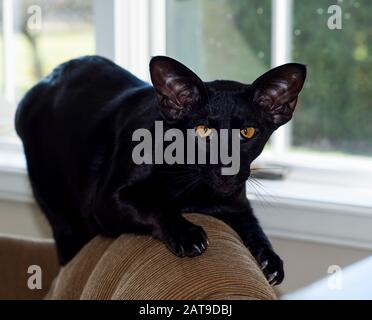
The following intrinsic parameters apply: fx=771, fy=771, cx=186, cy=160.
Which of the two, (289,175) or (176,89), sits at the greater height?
(176,89)

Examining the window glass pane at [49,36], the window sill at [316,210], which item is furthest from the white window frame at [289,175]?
the window glass pane at [49,36]

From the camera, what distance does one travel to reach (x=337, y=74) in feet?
5.97

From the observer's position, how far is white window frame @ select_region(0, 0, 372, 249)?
166 cm

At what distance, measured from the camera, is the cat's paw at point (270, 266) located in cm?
120

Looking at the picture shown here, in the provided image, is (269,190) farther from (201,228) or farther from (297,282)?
(201,228)

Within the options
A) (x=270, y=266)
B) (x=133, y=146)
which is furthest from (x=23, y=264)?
(x=270, y=266)

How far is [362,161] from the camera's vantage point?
1831 millimetres

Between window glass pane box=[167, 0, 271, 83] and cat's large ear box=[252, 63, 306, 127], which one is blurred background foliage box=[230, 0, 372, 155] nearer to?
window glass pane box=[167, 0, 271, 83]

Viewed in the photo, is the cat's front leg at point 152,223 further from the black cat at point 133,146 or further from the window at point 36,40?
the window at point 36,40

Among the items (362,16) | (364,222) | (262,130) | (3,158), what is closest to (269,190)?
(364,222)

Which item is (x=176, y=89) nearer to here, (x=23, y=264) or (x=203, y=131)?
(x=203, y=131)

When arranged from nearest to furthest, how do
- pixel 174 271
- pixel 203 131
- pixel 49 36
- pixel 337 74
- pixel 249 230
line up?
pixel 174 271, pixel 203 131, pixel 249 230, pixel 337 74, pixel 49 36

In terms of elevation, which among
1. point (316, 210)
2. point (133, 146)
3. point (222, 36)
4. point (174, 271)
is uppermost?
point (222, 36)

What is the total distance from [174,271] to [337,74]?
0.92 metres
